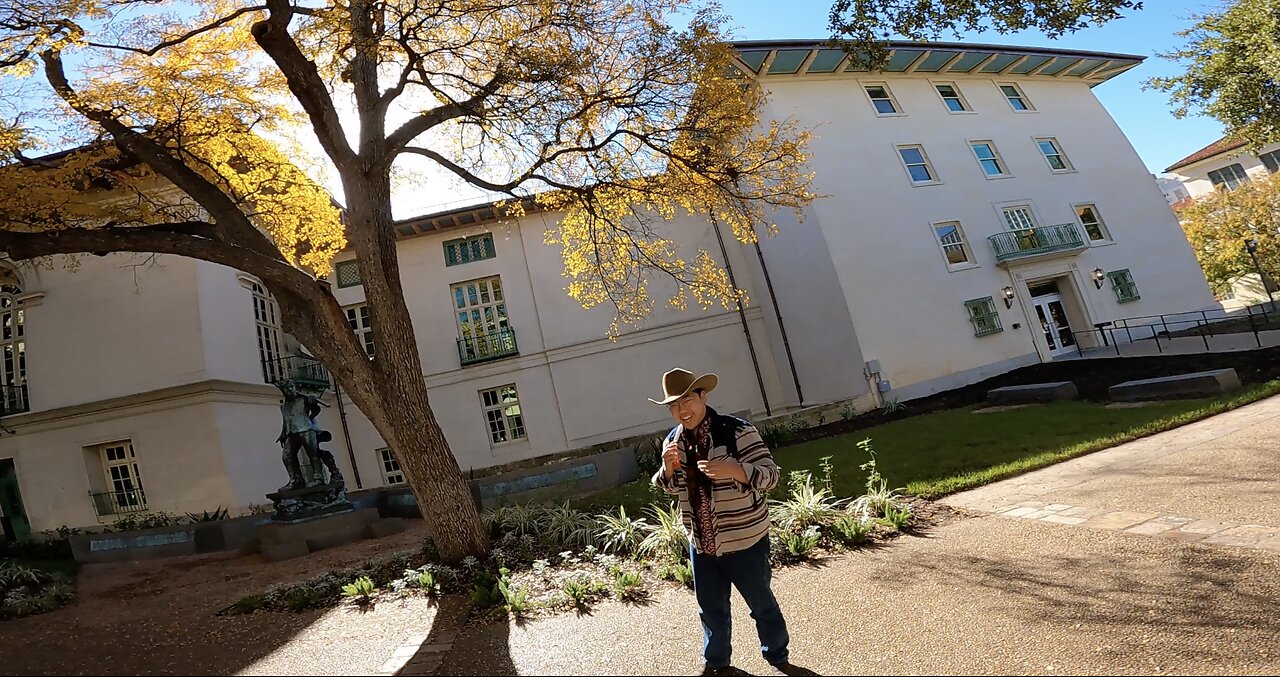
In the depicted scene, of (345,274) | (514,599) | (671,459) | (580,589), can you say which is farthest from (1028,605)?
(345,274)

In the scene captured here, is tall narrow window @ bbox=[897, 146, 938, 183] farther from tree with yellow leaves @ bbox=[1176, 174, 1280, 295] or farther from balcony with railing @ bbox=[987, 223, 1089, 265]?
tree with yellow leaves @ bbox=[1176, 174, 1280, 295]

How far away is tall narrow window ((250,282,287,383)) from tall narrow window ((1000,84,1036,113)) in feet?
90.8

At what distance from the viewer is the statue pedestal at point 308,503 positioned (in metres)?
10.7

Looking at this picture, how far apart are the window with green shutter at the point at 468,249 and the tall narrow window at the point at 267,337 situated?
591 centimetres

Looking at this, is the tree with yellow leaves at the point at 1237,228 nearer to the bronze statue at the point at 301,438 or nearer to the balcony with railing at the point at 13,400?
the bronze statue at the point at 301,438

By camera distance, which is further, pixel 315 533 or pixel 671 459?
pixel 315 533

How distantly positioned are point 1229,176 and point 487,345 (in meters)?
47.5

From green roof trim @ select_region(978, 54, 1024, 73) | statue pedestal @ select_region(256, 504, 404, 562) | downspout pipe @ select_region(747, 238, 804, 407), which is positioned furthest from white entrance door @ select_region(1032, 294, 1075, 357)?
statue pedestal @ select_region(256, 504, 404, 562)

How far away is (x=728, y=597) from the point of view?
3.36m

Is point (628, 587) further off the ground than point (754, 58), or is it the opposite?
point (754, 58)

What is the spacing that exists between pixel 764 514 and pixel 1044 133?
27.6 meters

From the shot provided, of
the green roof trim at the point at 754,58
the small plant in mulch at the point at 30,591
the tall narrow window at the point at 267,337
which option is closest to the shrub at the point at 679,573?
the small plant in mulch at the point at 30,591

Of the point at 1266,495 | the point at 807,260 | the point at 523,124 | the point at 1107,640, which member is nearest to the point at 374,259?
the point at 523,124

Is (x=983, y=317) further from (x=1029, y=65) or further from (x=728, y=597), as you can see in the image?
(x=728, y=597)
